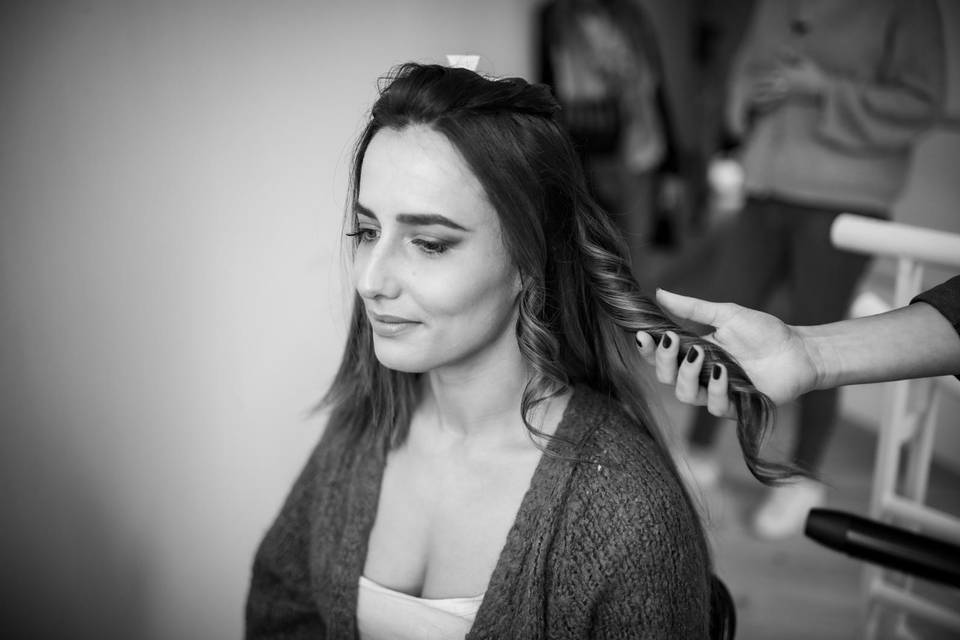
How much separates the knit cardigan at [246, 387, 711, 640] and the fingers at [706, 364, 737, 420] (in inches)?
4.7

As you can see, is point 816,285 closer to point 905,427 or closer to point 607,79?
point 905,427

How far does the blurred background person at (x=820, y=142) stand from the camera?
1.83 m

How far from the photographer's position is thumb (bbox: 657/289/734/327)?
0.84 m

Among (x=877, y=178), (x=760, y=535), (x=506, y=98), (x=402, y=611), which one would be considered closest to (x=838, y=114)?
(x=877, y=178)

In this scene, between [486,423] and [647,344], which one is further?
[486,423]

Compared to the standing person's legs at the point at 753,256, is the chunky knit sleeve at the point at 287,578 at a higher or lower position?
lower

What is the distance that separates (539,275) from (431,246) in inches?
6.2

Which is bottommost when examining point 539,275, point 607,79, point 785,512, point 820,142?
point 785,512

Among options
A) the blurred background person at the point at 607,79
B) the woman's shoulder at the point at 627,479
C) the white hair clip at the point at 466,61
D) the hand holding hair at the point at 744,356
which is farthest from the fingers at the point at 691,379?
the blurred background person at the point at 607,79

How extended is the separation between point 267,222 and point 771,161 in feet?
4.52

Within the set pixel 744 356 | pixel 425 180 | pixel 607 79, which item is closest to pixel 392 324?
pixel 425 180

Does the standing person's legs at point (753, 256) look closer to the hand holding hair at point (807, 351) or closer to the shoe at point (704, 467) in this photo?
the shoe at point (704, 467)

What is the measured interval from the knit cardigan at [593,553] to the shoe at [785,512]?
1.38 m

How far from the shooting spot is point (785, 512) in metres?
2.17
